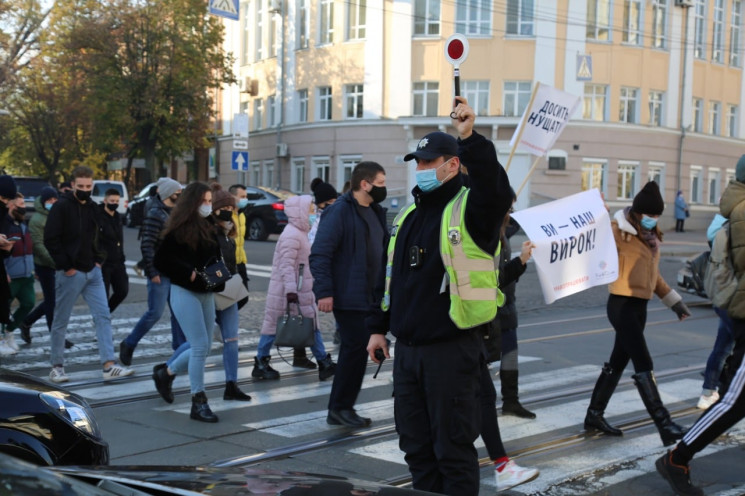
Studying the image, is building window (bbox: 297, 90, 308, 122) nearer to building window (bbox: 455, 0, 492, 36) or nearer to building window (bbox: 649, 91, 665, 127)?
building window (bbox: 455, 0, 492, 36)

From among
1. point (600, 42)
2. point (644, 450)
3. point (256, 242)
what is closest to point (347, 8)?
point (600, 42)

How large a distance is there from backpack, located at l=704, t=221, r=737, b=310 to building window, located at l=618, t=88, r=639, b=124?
104ft

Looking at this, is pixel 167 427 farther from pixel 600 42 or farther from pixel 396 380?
pixel 600 42

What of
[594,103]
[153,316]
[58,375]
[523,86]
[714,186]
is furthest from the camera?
[714,186]

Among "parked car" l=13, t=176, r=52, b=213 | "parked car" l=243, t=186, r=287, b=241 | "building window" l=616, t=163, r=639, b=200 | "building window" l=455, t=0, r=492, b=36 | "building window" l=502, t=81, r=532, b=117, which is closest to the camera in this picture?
"parked car" l=13, t=176, r=52, b=213

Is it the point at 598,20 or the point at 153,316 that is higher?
the point at 598,20

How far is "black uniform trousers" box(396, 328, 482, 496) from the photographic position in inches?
166

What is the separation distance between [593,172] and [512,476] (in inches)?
1267

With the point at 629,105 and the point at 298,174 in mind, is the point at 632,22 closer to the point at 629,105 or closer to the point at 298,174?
the point at 629,105

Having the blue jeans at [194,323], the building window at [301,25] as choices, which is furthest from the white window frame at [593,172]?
the blue jeans at [194,323]

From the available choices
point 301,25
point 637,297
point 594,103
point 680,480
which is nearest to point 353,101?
point 301,25

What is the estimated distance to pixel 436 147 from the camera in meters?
4.30

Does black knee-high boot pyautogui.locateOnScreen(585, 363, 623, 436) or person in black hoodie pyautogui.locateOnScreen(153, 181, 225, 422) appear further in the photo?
person in black hoodie pyautogui.locateOnScreen(153, 181, 225, 422)

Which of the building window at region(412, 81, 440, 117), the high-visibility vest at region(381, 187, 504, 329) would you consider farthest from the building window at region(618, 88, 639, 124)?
the high-visibility vest at region(381, 187, 504, 329)
